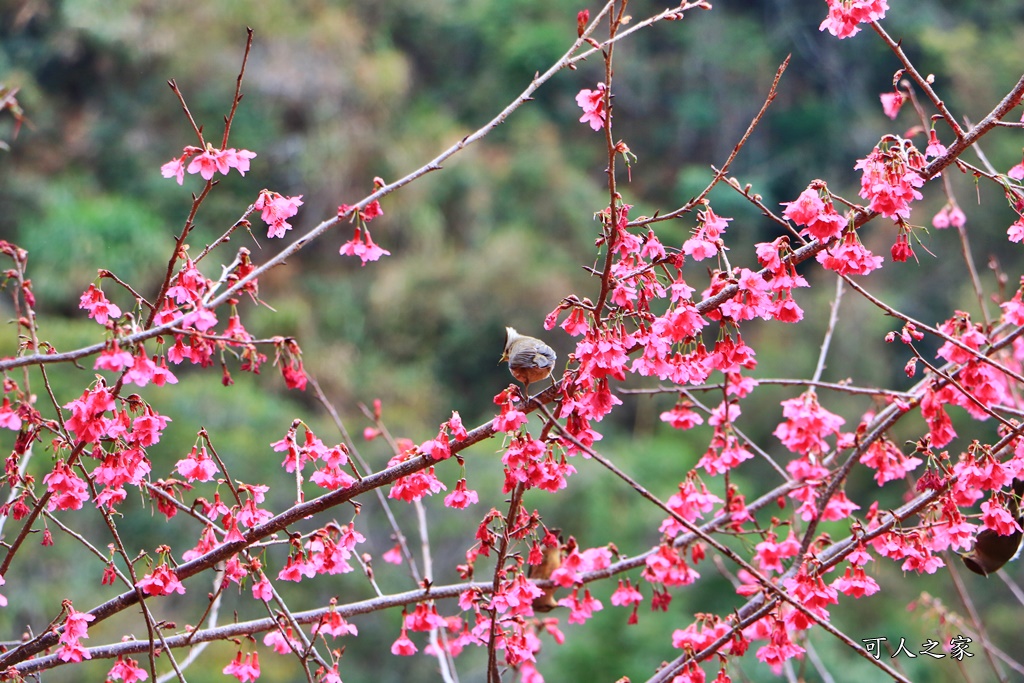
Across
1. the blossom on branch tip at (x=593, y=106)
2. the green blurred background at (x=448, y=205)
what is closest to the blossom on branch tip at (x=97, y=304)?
the blossom on branch tip at (x=593, y=106)

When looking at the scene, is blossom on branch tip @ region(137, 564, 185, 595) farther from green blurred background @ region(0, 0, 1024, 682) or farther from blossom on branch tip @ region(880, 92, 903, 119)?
green blurred background @ region(0, 0, 1024, 682)

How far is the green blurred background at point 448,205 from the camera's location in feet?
22.2

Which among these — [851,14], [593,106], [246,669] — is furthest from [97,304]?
[851,14]

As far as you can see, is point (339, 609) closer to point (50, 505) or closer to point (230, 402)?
point (50, 505)

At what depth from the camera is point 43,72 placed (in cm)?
873

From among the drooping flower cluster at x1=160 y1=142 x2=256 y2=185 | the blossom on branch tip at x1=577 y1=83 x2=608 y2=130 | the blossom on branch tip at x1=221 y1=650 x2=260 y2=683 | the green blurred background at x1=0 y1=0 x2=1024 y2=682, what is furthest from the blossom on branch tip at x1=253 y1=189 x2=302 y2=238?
the green blurred background at x1=0 y1=0 x2=1024 y2=682

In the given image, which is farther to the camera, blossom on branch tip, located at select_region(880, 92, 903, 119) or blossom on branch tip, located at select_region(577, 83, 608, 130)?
blossom on branch tip, located at select_region(880, 92, 903, 119)

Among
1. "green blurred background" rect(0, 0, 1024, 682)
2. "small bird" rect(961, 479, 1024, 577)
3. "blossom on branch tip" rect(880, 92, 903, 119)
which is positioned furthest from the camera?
"green blurred background" rect(0, 0, 1024, 682)

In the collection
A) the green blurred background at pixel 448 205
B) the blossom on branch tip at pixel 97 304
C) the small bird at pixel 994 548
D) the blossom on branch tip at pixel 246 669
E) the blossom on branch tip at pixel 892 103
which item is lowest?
the small bird at pixel 994 548

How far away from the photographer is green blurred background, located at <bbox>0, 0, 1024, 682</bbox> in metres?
6.77

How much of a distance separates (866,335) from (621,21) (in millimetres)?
8419

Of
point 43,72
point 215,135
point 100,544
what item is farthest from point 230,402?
point 43,72

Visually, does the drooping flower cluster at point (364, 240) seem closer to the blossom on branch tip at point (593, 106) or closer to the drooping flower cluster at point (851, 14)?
the blossom on branch tip at point (593, 106)

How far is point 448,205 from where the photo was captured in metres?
10.3
